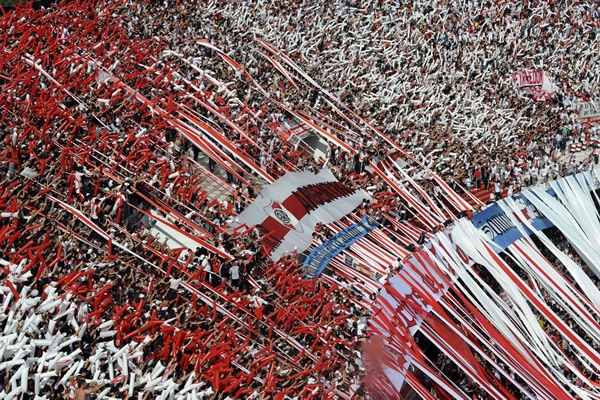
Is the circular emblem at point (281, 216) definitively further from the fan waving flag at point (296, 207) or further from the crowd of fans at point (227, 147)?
the crowd of fans at point (227, 147)

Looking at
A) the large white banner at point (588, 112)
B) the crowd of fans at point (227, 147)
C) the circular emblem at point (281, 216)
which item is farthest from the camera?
the large white banner at point (588, 112)

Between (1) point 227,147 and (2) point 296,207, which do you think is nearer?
(2) point 296,207

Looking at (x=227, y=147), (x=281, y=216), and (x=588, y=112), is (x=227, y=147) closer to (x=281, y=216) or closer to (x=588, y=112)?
(x=281, y=216)

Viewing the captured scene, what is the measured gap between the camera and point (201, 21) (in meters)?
19.9

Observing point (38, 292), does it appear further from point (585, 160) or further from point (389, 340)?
point (585, 160)

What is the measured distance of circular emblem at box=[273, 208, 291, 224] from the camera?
1397 cm

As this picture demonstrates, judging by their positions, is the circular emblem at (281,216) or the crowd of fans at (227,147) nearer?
the crowd of fans at (227,147)

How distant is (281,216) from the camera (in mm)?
14039

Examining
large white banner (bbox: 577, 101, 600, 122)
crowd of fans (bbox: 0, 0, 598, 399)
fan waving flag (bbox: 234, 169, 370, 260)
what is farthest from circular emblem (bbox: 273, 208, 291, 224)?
large white banner (bbox: 577, 101, 600, 122)

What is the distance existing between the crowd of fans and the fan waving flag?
1.18ft

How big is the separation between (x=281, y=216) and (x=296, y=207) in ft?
1.80

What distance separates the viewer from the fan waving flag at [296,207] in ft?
44.3

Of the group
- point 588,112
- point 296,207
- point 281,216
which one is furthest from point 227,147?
point 588,112

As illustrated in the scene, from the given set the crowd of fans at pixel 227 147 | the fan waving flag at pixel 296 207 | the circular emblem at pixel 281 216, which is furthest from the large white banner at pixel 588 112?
the circular emblem at pixel 281 216
